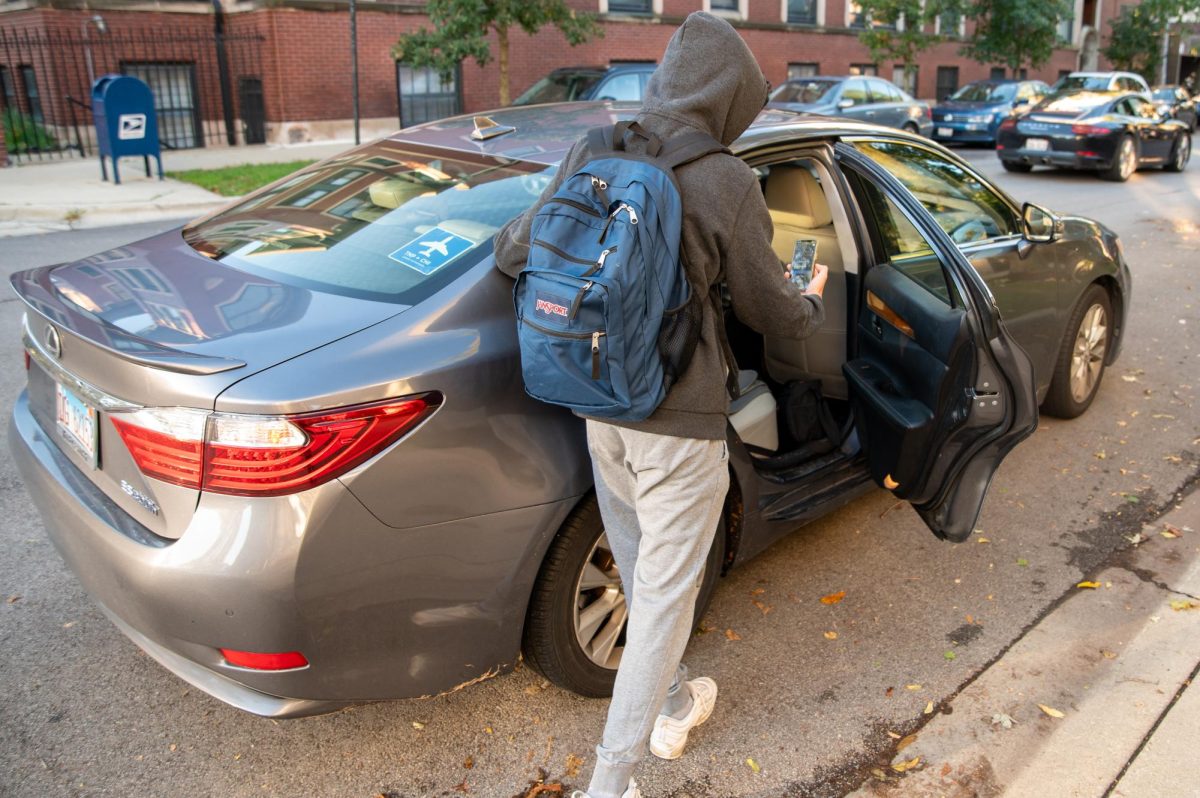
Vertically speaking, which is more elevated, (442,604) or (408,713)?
(442,604)

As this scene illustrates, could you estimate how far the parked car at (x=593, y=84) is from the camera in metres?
12.9

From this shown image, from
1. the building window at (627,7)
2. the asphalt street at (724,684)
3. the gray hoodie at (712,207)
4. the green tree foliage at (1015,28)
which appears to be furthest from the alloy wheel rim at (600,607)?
the green tree foliage at (1015,28)

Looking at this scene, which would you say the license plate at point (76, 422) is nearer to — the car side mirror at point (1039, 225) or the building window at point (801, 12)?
the car side mirror at point (1039, 225)

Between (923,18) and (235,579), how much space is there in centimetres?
2594

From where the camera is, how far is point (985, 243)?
420cm

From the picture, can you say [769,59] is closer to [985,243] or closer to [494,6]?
[494,6]

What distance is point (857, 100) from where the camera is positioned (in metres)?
18.7

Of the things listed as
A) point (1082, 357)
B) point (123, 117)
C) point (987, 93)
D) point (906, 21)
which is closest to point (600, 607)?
point (1082, 357)

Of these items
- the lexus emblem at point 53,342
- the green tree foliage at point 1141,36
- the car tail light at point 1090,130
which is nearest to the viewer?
the lexus emblem at point 53,342

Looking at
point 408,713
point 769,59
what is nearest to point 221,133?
point 769,59

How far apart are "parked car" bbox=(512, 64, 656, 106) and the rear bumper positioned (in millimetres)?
10566

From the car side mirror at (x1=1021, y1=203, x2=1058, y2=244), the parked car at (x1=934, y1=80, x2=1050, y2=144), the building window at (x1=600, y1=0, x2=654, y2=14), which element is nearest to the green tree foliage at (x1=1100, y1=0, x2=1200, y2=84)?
the parked car at (x1=934, y1=80, x2=1050, y2=144)

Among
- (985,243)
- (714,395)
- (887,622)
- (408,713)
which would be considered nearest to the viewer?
(714,395)

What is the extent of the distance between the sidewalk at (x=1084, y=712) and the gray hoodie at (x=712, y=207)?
121 centimetres
